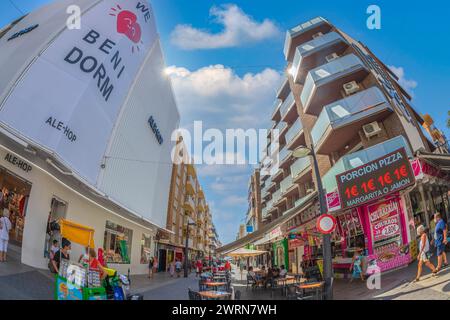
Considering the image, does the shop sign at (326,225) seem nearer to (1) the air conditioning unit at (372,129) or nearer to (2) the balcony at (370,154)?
(2) the balcony at (370,154)

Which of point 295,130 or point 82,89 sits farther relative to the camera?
point 295,130

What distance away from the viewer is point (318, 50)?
20.7 meters

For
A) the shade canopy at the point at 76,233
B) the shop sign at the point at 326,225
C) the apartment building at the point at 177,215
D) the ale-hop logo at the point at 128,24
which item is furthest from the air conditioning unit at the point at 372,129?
the apartment building at the point at 177,215

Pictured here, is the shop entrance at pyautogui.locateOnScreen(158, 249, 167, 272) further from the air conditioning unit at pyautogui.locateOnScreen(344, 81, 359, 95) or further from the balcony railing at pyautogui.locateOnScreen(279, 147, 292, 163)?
the air conditioning unit at pyautogui.locateOnScreen(344, 81, 359, 95)

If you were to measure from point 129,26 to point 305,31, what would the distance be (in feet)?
48.4

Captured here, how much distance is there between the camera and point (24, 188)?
10.6 m

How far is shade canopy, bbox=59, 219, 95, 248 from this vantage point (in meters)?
8.56

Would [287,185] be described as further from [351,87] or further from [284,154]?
[351,87]

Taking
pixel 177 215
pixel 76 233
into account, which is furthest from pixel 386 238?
pixel 177 215

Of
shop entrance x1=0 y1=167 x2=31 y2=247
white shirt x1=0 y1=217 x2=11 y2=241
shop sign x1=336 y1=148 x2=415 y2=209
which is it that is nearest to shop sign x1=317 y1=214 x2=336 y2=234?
shop sign x1=336 y1=148 x2=415 y2=209

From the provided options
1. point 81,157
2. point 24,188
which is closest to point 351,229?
point 81,157
